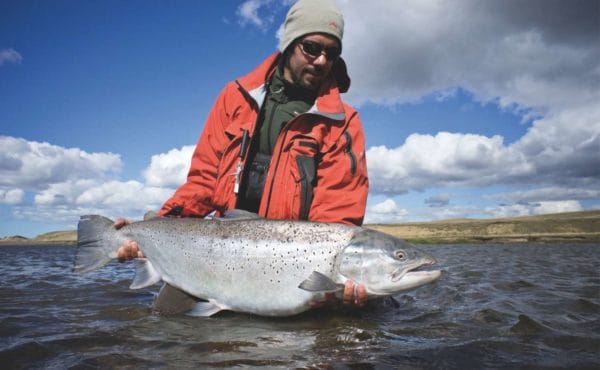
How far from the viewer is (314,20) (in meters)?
5.44

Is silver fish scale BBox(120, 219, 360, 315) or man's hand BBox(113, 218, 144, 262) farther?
man's hand BBox(113, 218, 144, 262)

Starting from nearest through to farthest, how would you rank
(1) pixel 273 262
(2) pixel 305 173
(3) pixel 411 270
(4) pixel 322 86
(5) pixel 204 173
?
(3) pixel 411 270, (1) pixel 273 262, (2) pixel 305 173, (5) pixel 204 173, (4) pixel 322 86

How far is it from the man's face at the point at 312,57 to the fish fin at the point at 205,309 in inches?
126

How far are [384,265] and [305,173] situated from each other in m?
1.58

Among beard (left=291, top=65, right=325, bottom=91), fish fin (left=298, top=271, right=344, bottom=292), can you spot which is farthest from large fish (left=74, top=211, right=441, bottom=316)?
beard (left=291, top=65, right=325, bottom=91)

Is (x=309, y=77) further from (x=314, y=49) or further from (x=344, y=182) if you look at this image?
(x=344, y=182)

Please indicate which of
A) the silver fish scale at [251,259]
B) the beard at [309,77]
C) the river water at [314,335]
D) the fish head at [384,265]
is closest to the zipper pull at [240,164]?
the silver fish scale at [251,259]

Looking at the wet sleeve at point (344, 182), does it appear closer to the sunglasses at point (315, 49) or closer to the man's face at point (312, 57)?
the man's face at point (312, 57)

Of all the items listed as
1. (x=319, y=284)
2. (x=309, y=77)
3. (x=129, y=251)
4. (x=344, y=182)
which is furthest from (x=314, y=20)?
(x=129, y=251)

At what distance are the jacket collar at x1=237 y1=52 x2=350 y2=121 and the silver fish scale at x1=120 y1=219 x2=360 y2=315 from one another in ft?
5.35

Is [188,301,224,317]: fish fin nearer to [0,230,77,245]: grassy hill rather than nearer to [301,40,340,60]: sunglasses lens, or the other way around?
[301,40,340,60]: sunglasses lens

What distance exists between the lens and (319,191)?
17.0 feet

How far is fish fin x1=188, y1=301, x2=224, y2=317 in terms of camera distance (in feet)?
14.5

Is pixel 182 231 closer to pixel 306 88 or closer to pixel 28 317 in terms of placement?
pixel 28 317
